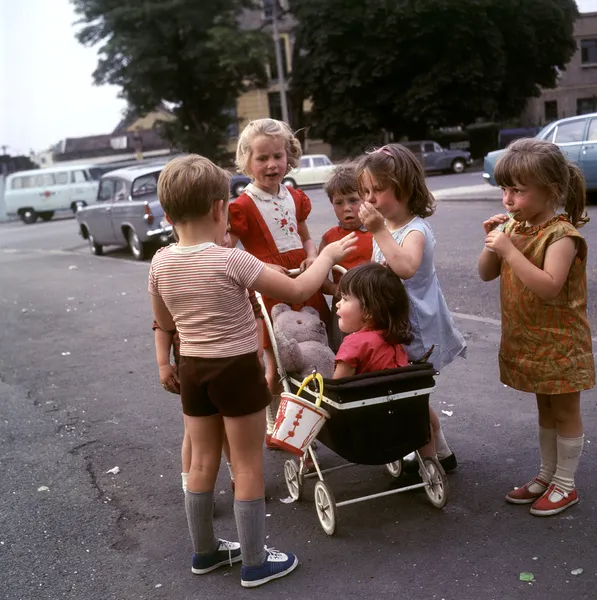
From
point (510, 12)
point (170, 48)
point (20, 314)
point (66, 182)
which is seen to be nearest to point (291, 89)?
point (170, 48)

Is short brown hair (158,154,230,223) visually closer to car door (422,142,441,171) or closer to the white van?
the white van

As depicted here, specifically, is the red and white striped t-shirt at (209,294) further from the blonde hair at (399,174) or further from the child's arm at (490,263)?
the child's arm at (490,263)

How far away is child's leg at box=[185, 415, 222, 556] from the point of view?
3303 mm

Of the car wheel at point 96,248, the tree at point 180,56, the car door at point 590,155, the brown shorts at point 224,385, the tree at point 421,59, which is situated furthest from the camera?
the tree at point 180,56

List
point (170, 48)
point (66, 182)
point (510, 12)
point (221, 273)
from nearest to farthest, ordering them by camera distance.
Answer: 1. point (221, 273)
2. point (66, 182)
3. point (510, 12)
4. point (170, 48)

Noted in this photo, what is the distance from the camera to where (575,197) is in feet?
11.4

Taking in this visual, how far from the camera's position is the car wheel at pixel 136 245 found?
15219 mm

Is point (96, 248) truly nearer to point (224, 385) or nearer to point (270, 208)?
point (270, 208)

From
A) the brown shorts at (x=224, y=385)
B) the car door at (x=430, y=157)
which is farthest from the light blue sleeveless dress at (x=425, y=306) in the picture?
the car door at (x=430, y=157)

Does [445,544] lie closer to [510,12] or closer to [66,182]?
[66,182]

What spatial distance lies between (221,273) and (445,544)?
1.52 metres

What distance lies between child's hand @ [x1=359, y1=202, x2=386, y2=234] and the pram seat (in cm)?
61

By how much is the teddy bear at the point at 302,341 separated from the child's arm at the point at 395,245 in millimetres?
628

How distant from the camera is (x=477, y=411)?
5.14 metres
